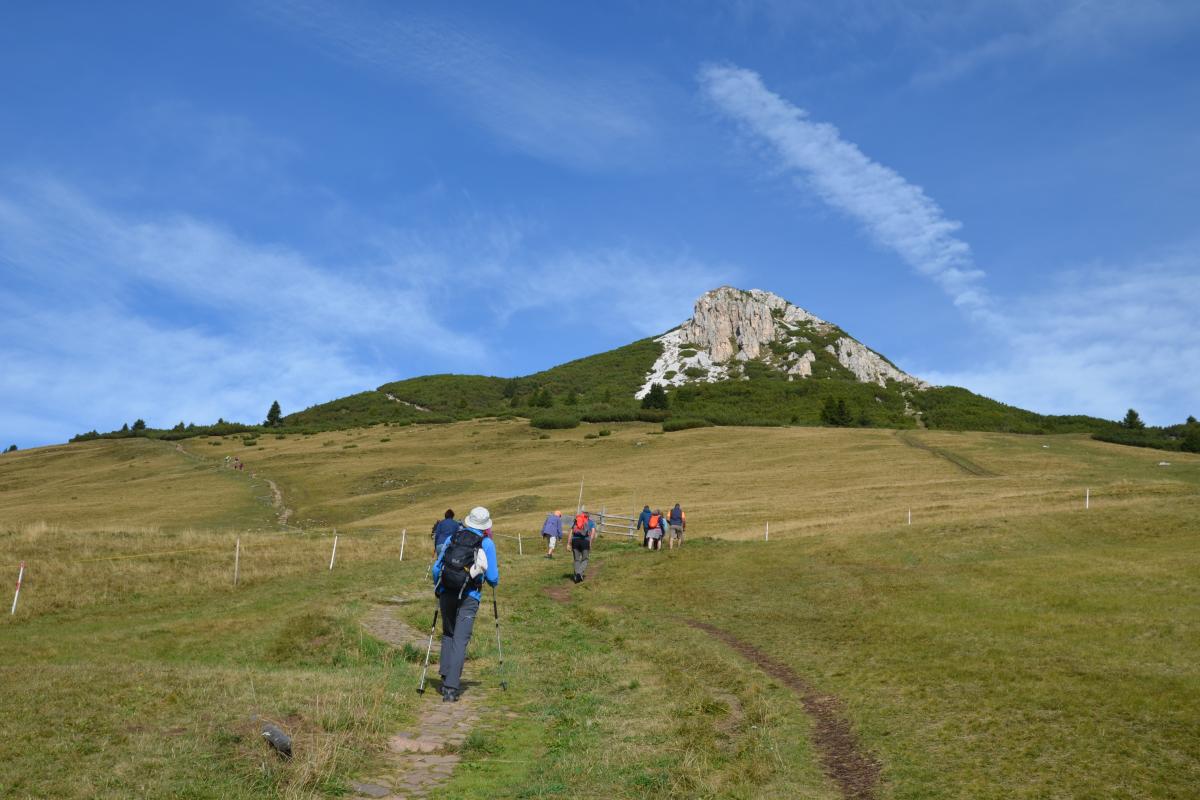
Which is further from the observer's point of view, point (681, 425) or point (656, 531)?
point (681, 425)

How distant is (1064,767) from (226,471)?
8437 cm

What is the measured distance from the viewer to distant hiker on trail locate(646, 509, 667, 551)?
36406 millimetres

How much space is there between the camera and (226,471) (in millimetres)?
81812

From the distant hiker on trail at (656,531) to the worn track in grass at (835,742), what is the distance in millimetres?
21072

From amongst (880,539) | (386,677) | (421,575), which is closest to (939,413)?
(880,539)

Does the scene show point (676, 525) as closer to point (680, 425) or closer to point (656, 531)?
point (656, 531)

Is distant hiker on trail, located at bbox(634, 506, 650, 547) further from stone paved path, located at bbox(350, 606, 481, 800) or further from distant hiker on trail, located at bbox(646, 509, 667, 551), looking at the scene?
stone paved path, located at bbox(350, 606, 481, 800)

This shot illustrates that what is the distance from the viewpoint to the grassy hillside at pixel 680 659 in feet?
27.6

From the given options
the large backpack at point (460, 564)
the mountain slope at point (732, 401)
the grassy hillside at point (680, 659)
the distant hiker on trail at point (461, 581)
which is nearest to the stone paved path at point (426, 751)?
the grassy hillside at point (680, 659)

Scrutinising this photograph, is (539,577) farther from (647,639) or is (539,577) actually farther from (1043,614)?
(1043,614)

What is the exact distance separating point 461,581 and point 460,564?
26 centimetres

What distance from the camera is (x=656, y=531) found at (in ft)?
119

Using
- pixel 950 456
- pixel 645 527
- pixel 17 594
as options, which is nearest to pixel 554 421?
pixel 950 456

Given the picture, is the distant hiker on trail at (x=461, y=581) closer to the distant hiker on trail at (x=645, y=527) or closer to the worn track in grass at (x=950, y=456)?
the distant hiker on trail at (x=645, y=527)
